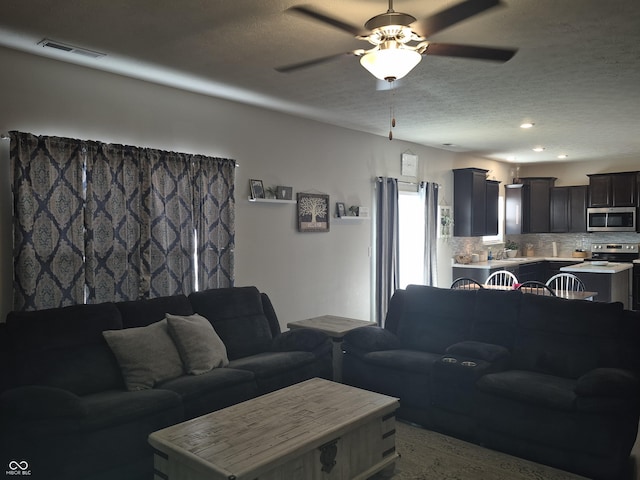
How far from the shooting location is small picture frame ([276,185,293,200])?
5.48 metres

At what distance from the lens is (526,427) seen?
128 inches

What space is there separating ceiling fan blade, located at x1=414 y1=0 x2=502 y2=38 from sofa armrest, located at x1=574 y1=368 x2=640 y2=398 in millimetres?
2267

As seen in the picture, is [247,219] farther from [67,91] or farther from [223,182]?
[67,91]

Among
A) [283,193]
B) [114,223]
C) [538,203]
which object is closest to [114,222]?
Answer: [114,223]

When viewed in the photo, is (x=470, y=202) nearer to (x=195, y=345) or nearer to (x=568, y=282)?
(x=568, y=282)

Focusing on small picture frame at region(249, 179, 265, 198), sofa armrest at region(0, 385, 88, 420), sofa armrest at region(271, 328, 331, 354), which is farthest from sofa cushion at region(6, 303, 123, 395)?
small picture frame at region(249, 179, 265, 198)

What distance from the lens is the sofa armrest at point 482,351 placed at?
12.1 ft

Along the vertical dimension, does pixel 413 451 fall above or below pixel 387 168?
below

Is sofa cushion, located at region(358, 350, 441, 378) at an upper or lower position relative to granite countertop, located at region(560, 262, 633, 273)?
lower

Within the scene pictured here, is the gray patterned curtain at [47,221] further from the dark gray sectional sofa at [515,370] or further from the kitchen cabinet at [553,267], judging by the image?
the kitchen cabinet at [553,267]

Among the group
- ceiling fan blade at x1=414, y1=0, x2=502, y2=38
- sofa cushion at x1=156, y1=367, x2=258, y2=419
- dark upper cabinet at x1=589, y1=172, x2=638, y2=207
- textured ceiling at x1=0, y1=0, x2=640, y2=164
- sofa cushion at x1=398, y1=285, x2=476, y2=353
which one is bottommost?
sofa cushion at x1=156, y1=367, x2=258, y2=419

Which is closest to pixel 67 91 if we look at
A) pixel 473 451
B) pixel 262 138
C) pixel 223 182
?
pixel 223 182

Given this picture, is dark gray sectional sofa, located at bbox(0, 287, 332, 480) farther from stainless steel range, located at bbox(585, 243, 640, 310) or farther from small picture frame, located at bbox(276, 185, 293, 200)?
stainless steel range, located at bbox(585, 243, 640, 310)

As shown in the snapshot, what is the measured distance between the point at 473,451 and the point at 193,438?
1955 mm
